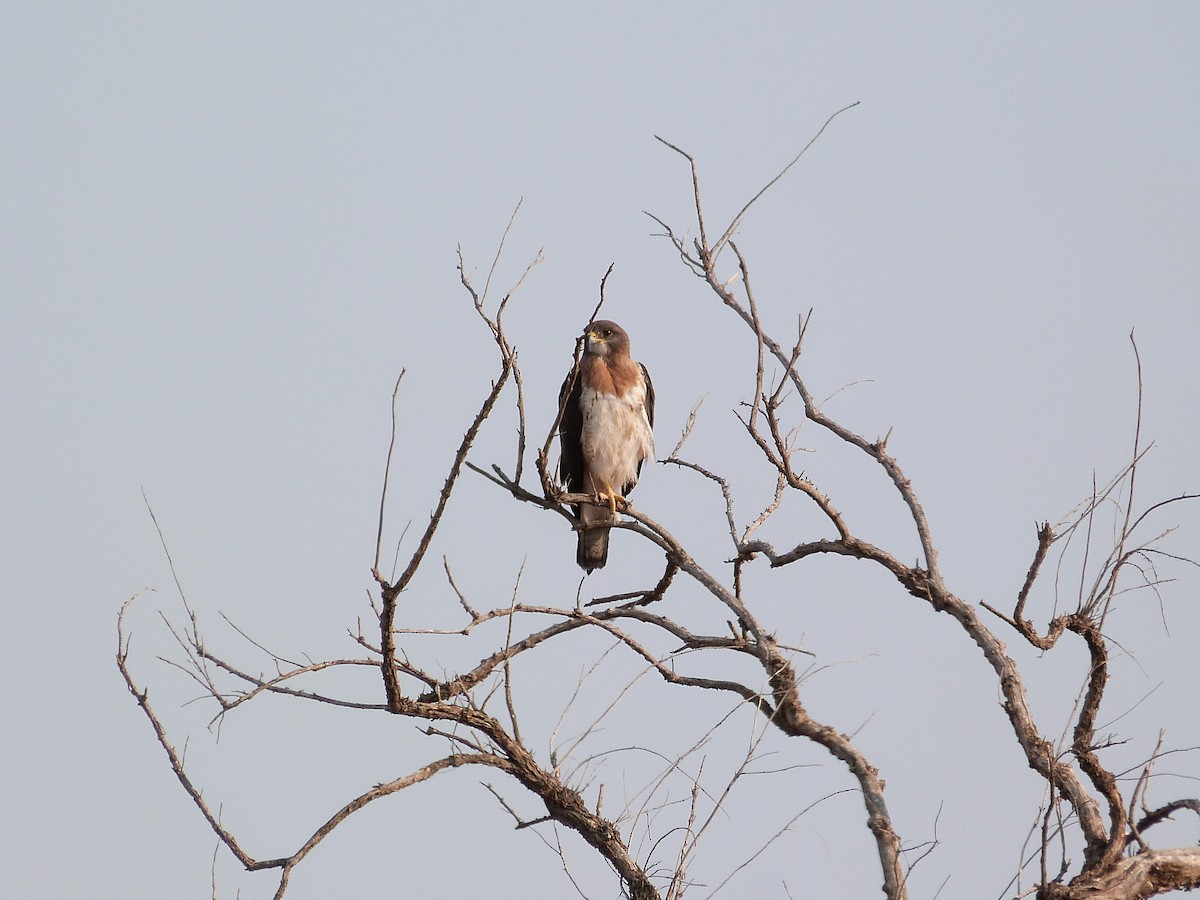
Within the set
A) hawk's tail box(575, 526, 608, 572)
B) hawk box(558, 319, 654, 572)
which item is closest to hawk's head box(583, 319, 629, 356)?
hawk box(558, 319, 654, 572)

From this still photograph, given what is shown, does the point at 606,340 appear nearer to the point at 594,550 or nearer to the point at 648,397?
the point at 648,397

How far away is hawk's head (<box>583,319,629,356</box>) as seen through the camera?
6.27 meters

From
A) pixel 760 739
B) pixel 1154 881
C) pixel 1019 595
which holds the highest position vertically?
pixel 1019 595

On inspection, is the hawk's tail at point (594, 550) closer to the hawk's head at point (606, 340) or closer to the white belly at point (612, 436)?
the white belly at point (612, 436)

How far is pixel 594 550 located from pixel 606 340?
112 centimetres

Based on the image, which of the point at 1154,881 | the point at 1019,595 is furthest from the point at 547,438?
the point at 1154,881

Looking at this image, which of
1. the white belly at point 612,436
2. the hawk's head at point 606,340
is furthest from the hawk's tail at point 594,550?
the hawk's head at point 606,340

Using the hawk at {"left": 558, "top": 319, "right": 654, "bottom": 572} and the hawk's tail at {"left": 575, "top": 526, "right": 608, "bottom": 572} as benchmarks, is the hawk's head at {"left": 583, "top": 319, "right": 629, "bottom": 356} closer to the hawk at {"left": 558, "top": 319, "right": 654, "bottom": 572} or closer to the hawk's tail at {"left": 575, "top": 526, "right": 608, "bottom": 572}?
the hawk at {"left": 558, "top": 319, "right": 654, "bottom": 572}

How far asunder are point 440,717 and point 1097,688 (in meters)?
1.91

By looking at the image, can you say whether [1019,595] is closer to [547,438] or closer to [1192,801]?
[1192,801]

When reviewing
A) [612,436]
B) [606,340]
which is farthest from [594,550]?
[606,340]

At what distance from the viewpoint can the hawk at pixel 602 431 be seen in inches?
237

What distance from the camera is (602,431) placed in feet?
19.9

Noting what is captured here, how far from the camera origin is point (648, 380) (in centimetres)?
639
